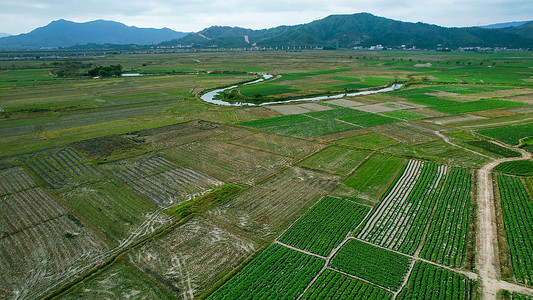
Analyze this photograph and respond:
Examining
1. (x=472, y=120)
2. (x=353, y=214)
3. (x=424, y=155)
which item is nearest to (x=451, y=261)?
(x=353, y=214)

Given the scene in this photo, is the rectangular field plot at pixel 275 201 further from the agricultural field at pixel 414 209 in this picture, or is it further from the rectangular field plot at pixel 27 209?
the rectangular field plot at pixel 27 209

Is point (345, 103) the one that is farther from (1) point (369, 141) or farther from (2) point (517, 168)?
(2) point (517, 168)

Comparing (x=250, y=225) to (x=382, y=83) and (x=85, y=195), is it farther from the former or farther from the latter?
(x=382, y=83)

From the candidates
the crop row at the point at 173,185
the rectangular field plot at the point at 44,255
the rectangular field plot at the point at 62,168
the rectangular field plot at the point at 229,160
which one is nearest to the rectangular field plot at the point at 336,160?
the rectangular field plot at the point at 229,160

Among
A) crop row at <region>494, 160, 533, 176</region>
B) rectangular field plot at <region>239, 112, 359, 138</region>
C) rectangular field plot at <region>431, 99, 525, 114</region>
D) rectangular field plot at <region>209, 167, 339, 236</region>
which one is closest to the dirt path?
crop row at <region>494, 160, 533, 176</region>

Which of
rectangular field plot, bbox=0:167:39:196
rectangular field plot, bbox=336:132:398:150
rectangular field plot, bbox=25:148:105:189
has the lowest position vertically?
rectangular field plot, bbox=0:167:39:196

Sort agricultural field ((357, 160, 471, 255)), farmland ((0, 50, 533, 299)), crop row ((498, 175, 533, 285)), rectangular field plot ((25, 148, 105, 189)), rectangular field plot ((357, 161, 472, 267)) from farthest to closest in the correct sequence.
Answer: rectangular field plot ((25, 148, 105, 189)) → agricultural field ((357, 160, 471, 255)) → rectangular field plot ((357, 161, 472, 267)) → crop row ((498, 175, 533, 285)) → farmland ((0, 50, 533, 299))

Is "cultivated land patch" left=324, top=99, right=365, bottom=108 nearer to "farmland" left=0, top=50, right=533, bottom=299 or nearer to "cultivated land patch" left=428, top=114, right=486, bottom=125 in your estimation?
"farmland" left=0, top=50, right=533, bottom=299
